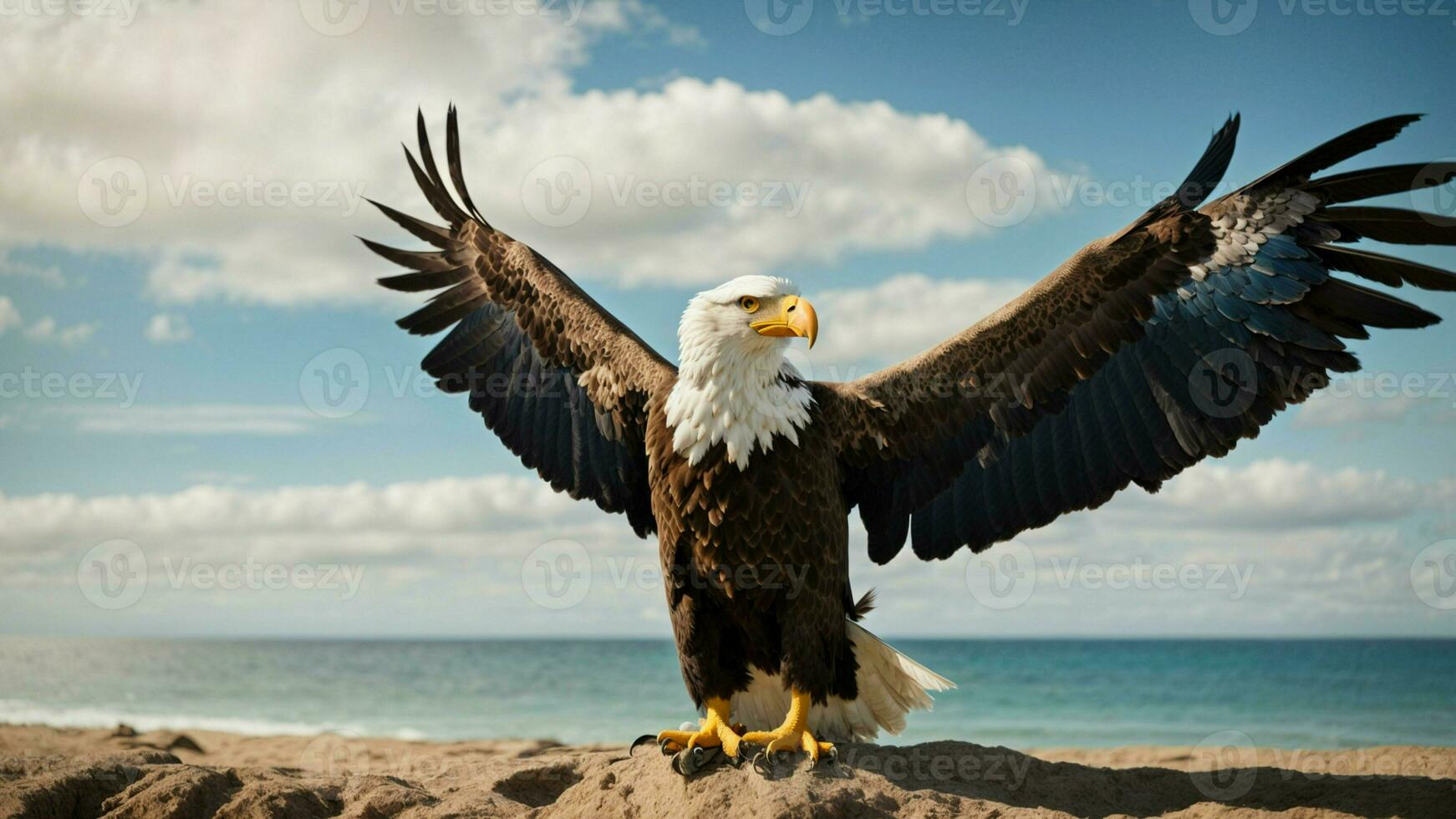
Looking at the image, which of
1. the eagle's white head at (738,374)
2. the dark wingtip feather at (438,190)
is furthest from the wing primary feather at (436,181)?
the eagle's white head at (738,374)

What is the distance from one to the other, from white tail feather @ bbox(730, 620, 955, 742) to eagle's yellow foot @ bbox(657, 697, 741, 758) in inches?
6.9

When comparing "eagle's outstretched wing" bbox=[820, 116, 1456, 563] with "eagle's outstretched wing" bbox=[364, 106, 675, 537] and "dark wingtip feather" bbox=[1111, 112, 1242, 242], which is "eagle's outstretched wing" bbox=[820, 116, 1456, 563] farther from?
"eagle's outstretched wing" bbox=[364, 106, 675, 537]

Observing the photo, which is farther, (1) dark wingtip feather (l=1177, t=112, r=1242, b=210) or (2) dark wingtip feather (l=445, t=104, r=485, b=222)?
(2) dark wingtip feather (l=445, t=104, r=485, b=222)

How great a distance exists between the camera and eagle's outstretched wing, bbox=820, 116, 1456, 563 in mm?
4258

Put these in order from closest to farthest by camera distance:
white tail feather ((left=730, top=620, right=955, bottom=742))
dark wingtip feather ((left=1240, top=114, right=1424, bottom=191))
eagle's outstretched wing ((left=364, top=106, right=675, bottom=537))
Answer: dark wingtip feather ((left=1240, top=114, right=1424, bottom=191)) < white tail feather ((left=730, top=620, right=955, bottom=742)) < eagle's outstretched wing ((left=364, top=106, right=675, bottom=537))

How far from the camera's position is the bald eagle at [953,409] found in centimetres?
432

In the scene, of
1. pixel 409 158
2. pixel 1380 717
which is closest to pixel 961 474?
pixel 409 158

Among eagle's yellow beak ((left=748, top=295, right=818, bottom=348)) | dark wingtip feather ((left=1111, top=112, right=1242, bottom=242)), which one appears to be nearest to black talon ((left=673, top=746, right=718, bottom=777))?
eagle's yellow beak ((left=748, top=295, right=818, bottom=348))

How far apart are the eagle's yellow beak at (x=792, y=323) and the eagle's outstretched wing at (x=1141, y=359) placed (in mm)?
668

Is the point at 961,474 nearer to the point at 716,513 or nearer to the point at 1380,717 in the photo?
the point at 716,513

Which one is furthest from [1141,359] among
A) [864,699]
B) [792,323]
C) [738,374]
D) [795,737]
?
[795,737]

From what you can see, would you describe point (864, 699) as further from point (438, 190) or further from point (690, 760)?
point (438, 190)

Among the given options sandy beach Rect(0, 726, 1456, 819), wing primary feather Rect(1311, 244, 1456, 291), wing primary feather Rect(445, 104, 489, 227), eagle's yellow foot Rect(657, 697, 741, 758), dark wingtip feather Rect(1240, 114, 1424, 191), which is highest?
A: wing primary feather Rect(445, 104, 489, 227)

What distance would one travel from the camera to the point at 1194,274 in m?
4.48
